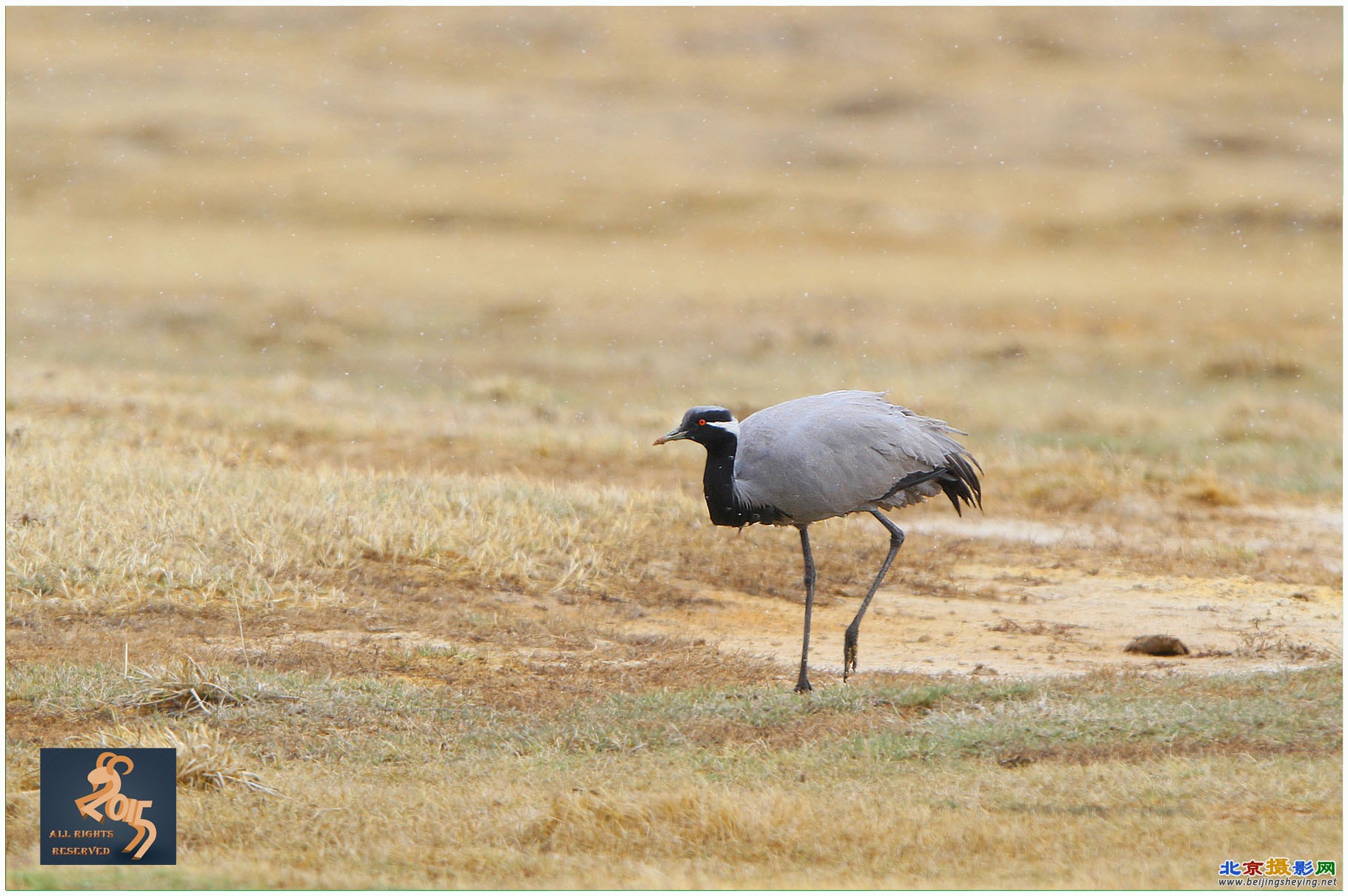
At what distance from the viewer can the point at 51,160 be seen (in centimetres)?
4500

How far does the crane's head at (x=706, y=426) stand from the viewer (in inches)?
308

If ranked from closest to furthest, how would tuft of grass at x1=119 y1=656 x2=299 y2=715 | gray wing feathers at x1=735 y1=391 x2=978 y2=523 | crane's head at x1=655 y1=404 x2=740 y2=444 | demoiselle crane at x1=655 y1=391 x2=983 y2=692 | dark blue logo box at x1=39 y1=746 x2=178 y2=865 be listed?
1. dark blue logo box at x1=39 y1=746 x2=178 y2=865
2. tuft of grass at x1=119 y1=656 x2=299 y2=715
3. crane's head at x1=655 y1=404 x2=740 y2=444
4. demoiselle crane at x1=655 y1=391 x2=983 y2=692
5. gray wing feathers at x1=735 y1=391 x2=978 y2=523

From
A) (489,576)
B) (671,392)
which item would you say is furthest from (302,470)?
(671,392)

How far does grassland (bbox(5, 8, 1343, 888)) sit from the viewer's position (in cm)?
579

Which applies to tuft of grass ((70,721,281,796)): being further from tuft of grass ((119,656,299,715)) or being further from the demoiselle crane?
the demoiselle crane

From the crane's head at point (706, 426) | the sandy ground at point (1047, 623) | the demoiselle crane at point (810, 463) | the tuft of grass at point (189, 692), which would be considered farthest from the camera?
the sandy ground at point (1047, 623)

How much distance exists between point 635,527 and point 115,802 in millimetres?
6051

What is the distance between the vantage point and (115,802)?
5754 millimetres

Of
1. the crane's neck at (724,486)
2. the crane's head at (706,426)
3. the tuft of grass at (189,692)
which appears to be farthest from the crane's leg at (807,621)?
the tuft of grass at (189,692)

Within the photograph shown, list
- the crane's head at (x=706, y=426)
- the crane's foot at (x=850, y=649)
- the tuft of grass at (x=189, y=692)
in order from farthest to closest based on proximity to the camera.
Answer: the crane's foot at (x=850, y=649), the crane's head at (x=706, y=426), the tuft of grass at (x=189, y=692)

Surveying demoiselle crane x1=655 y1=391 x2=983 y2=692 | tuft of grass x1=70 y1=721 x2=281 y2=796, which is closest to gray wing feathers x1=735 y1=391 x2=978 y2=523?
demoiselle crane x1=655 y1=391 x2=983 y2=692

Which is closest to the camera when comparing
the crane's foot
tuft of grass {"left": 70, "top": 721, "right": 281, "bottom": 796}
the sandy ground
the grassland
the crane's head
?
the grassland

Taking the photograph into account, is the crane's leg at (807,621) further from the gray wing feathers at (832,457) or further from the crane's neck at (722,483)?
the crane's neck at (722,483)

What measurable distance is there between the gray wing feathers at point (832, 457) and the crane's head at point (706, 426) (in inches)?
10.7
